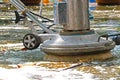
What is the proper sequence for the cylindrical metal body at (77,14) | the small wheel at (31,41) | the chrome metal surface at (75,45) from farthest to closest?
the small wheel at (31,41) < the cylindrical metal body at (77,14) < the chrome metal surface at (75,45)

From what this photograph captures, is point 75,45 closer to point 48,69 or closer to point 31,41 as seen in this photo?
point 48,69

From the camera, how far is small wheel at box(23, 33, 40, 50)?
6825 millimetres

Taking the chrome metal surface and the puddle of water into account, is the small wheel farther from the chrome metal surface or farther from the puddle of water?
the chrome metal surface

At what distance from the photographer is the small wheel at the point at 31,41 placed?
6.82 m

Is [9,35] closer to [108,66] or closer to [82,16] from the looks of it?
[82,16]

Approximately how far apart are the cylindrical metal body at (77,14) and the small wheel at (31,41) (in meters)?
0.69

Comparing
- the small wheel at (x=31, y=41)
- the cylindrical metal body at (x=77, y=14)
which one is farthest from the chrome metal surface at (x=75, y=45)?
the small wheel at (x=31, y=41)

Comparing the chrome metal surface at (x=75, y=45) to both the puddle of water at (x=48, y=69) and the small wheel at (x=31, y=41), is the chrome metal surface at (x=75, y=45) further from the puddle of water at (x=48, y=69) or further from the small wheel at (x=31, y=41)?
the small wheel at (x=31, y=41)

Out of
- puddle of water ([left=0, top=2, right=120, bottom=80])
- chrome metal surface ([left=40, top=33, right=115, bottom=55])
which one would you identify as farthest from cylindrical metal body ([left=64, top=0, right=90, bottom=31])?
A: puddle of water ([left=0, top=2, right=120, bottom=80])

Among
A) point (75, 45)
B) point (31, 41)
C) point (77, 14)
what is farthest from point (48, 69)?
point (31, 41)

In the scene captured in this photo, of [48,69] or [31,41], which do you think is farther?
[31,41]

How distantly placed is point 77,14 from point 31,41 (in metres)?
1.05

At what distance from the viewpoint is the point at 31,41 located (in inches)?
274

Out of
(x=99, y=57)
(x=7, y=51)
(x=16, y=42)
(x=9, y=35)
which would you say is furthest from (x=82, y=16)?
(x=9, y=35)
